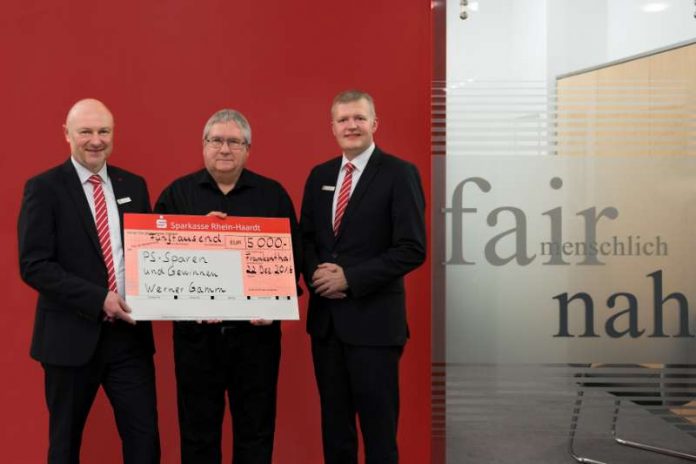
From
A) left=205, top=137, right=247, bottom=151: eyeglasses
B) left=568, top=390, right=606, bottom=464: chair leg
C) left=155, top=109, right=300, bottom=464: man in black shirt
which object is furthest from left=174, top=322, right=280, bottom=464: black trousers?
left=568, top=390, right=606, bottom=464: chair leg

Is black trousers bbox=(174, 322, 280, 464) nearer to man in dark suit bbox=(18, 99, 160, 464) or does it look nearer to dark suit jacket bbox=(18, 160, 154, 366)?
man in dark suit bbox=(18, 99, 160, 464)

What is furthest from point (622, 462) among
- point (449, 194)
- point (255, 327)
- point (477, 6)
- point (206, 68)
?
point (206, 68)

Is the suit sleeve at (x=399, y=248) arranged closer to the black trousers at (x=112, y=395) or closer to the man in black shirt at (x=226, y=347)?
the man in black shirt at (x=226, y=347)

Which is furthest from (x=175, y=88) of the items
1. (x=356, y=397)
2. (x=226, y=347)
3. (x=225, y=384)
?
(x=356, y=397)

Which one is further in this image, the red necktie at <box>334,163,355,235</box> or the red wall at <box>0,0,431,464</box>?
the red wall at <box>0,0,431,464</box>

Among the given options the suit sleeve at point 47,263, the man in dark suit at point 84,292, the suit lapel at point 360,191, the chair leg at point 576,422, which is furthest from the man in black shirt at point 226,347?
the chair leg at point 576,422

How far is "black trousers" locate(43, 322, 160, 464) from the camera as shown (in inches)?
95.7

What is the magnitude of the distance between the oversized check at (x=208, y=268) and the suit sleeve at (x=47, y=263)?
5.6 inches

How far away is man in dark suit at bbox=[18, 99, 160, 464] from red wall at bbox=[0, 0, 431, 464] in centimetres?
84

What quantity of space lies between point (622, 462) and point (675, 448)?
44 cm

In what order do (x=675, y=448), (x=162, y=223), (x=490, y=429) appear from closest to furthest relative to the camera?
(x=162, y=223)
(x=490, y=429)
(x=675, y=448)

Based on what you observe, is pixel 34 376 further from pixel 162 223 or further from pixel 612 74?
pixel 612 74

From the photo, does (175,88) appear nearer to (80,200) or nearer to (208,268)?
(80,200)

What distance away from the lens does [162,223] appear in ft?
8.22
